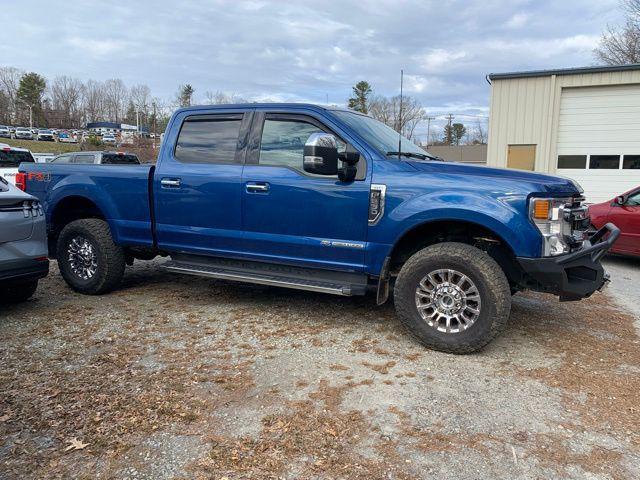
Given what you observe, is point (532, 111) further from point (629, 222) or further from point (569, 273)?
point (569, 273)

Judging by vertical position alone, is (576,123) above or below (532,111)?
below

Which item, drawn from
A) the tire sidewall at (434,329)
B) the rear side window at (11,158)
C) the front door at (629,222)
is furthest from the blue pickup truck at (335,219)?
the rear side window at (11,158)

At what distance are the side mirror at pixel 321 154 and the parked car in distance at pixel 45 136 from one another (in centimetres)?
6781

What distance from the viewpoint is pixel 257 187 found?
4777mm

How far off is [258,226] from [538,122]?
12324 millimetres

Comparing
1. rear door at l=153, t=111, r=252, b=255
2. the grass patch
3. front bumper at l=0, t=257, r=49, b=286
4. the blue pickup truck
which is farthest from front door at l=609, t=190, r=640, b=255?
the grass patch

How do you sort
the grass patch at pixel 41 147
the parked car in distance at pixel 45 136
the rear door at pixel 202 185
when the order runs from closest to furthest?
the rear door at pixel 202 185 < the grass patch at pixel 41 147 < the parked car in distance at pixel 45 136

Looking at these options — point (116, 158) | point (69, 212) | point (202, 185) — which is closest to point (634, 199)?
point (202, 185)

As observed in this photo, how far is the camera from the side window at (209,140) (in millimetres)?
5141

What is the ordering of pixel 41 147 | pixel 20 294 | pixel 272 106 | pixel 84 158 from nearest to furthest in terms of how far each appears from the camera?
pixel 272 106
pixel 20 294
pixel 84 158
pixel 41 147

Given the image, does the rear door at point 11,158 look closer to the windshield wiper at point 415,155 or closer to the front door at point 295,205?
the front door at point 295,205

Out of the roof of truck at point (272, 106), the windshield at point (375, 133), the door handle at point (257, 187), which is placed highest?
the roof of truck at point (272, 106)

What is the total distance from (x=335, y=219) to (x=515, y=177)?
1533 mm

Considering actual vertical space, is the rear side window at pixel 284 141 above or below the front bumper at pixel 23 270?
above
